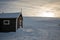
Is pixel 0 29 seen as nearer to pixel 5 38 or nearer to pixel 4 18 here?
pixel 4 18

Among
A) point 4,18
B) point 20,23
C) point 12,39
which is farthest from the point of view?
point 20,23

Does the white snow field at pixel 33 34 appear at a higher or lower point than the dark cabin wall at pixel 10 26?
lower

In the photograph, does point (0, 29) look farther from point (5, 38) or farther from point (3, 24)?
point (5, 38)

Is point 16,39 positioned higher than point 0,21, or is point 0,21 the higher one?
point 0,21

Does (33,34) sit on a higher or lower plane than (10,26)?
lower

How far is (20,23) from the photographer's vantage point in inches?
1166

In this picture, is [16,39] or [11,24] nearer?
[16,39]

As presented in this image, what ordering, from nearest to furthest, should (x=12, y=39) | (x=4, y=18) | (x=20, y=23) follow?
(x=12, y=39) < (x=4, y=18) < (x=20, y=23)

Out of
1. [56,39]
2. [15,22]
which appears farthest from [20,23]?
[56,39]

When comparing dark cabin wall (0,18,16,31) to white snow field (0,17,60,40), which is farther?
dark cabin wall (0,18,16,31)

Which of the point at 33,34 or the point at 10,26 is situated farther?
the point at 10,26

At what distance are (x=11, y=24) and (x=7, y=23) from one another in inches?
30.7

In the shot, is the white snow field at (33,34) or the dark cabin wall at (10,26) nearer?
the white snow field at (33,34)

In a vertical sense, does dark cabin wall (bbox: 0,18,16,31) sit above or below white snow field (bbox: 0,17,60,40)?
above
